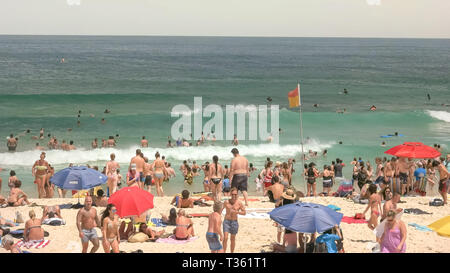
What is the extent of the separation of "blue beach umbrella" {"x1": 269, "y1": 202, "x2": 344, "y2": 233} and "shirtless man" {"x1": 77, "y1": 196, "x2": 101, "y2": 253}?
284cm

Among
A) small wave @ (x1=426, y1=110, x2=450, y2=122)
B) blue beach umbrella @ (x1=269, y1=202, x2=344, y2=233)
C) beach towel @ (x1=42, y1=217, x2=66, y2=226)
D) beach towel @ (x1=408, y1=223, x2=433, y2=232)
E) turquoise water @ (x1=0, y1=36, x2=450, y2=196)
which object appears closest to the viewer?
blue beach umbrella @ (x1=269, y1=202, x2=344, y2=233)

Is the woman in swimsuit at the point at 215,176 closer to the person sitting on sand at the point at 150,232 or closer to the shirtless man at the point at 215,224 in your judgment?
the person sitting on sand at the point at 150,232

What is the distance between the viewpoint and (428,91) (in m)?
50.2

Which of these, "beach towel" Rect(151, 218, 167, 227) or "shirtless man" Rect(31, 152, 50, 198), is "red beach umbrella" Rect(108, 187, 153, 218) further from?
"shirtless man" Rect(31, 152, 50, 198)

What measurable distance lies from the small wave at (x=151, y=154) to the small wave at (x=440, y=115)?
43.6 ft

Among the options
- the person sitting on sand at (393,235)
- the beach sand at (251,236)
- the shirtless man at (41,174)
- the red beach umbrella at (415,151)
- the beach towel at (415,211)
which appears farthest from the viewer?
the shirtless man at (41,174)

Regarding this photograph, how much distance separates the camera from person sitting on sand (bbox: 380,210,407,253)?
7031 millimetres

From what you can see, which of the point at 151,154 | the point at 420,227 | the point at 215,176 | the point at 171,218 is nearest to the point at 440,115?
the point at 151,154

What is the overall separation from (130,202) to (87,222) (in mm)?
1316

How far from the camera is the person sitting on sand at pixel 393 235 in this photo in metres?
7.03

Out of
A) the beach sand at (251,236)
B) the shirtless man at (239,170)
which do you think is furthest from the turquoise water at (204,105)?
the shirtless man at (239,170)

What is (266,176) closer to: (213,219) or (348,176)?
(348,176)

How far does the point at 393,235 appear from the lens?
279 inches

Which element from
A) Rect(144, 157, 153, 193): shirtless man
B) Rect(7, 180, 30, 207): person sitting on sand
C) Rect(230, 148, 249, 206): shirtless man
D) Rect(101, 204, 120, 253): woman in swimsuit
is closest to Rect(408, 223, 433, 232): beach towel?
Rect(230, 148, 249, 206): shirtless man
